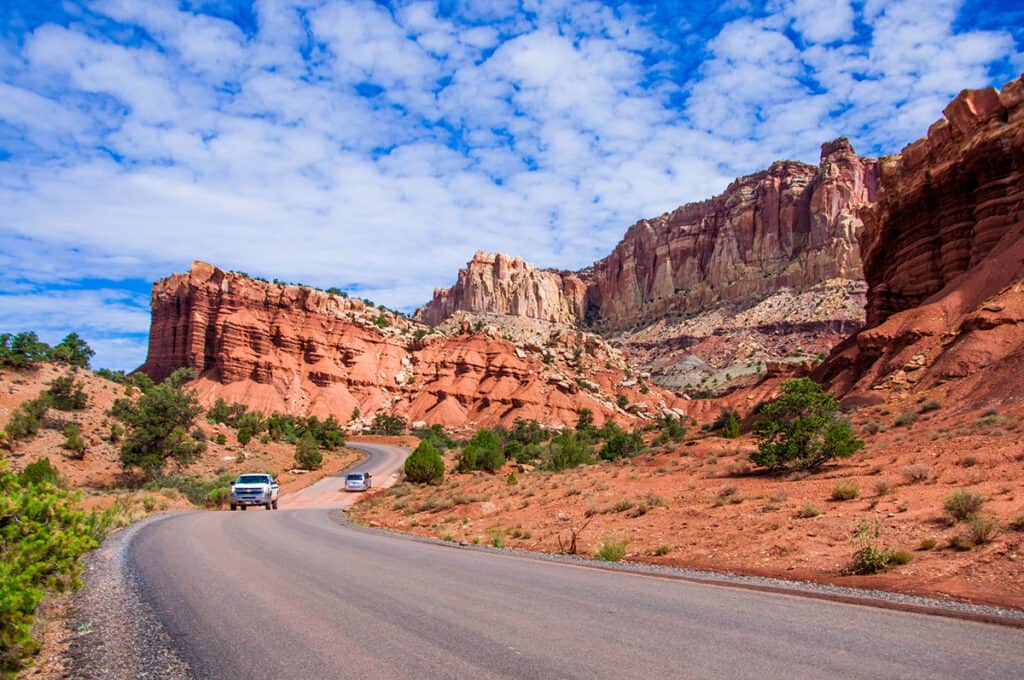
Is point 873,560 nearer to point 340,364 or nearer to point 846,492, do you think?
point 846,492

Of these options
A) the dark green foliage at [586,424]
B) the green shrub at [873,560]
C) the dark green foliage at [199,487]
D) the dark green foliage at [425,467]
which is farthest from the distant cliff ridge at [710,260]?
the green shrub at [873,560]

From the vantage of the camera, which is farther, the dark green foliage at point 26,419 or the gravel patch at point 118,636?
the dark green foliage at point 26,419

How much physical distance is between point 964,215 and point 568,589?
125 ft

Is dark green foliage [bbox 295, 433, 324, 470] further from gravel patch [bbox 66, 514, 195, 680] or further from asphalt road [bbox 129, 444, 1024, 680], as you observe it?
gravel patch [bbox 66, 514, 195, 680]

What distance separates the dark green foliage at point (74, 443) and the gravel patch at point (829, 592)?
32.9 metres

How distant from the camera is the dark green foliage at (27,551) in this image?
4207 millimetres

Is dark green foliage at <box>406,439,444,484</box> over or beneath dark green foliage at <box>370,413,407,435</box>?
beneath

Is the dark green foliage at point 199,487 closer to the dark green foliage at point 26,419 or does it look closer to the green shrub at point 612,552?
the dark green foliage at point 26,419

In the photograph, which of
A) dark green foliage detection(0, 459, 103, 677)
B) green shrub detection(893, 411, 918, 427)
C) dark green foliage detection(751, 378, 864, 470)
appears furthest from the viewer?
green shrub detection(893, 411, 918, 427)

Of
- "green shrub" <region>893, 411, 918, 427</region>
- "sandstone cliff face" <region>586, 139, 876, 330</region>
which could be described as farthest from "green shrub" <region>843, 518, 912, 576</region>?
"sandstone cliff face" <region>586, 139, 876, 330</region>

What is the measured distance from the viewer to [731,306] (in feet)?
417

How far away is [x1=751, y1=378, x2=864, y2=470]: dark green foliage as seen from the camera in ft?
63.6

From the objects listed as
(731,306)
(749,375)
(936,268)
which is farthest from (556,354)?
(936,268)

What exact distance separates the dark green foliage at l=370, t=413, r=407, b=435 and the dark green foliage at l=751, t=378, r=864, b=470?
191 feet
